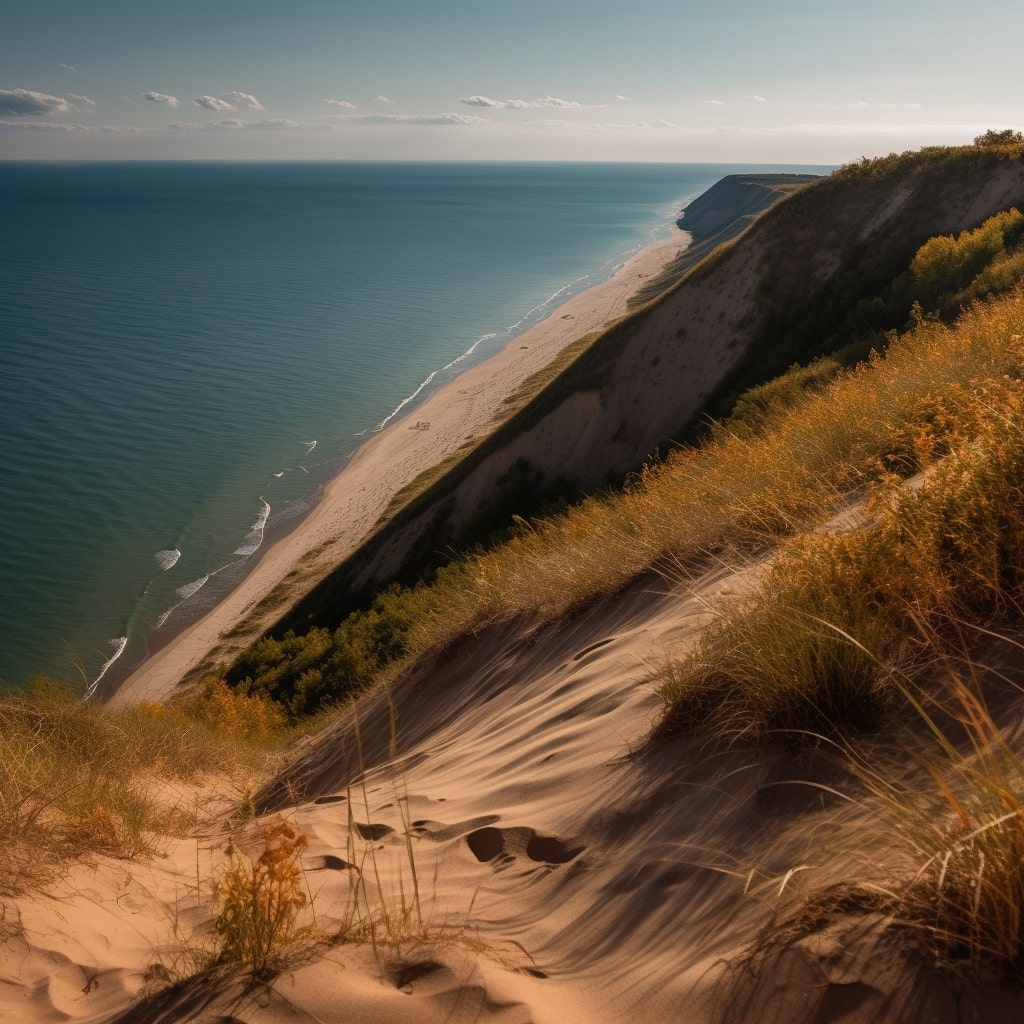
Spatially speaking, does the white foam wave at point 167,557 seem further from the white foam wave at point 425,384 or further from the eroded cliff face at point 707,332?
the white foam wave at point 425,384

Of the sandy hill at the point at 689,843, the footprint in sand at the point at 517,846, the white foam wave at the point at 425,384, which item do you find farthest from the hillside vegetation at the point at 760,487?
the white foam wave at the point at 425,384

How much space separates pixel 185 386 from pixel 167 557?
25852 mm

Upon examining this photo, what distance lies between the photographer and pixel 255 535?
36531 mm

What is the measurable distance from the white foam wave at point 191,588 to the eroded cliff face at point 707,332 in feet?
26.6

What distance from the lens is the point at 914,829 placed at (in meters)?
2.22

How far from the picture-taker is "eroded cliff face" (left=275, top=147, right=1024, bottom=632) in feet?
82.1

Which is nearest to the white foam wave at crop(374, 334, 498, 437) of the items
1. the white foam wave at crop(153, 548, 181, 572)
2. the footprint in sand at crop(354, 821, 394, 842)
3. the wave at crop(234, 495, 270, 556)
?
the wave at crop(234, 495, 270, 556)

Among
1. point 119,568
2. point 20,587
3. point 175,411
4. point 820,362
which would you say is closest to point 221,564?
point 119,568

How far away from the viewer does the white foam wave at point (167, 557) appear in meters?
33.8

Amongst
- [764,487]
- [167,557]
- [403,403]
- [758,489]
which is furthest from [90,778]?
[403,403]

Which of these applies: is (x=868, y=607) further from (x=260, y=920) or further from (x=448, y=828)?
(x=260, y=920)

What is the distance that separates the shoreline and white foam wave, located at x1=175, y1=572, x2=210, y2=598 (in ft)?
5.30

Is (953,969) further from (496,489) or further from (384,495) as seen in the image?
(384,495)

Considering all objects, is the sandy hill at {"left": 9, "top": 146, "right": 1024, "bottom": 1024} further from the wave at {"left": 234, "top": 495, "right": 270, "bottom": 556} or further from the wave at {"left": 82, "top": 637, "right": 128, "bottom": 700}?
the wave at {"left": 234, "top": 495, "right": 270, "bottom": 556}
